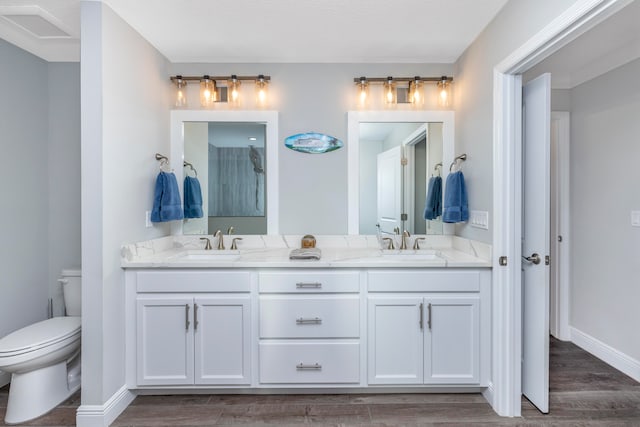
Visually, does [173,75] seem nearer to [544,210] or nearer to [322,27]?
[322,27]

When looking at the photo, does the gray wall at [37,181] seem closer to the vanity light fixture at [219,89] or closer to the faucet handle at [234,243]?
the vanity light fixture at [219,89]

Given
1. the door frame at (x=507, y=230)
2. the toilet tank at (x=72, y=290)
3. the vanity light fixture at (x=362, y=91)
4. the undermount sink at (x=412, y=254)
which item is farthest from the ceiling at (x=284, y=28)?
the toilet tank at (x=72, y=290)

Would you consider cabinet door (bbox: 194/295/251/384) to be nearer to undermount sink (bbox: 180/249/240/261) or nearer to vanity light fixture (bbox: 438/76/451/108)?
undermount sink (bbox: 180/249/240/261)

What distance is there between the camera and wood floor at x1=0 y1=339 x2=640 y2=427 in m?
1.90

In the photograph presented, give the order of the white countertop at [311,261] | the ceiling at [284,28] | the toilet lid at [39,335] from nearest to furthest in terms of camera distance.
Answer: the toilet lid at [39,335]
the ceiling at [284,28]
the white countertop at [311,261]

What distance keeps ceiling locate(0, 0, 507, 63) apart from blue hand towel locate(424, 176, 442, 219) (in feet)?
3.25

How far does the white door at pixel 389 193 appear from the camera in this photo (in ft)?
8.75

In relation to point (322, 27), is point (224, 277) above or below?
below

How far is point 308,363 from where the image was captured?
82.9 inches

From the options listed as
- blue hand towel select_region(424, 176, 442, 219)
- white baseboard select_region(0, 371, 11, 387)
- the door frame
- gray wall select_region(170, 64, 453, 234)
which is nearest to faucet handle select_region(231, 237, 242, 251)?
gray wall select_region(170, 64, 453, 234)

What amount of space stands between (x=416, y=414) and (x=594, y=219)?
218 cm

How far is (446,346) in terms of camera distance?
2098 millimetres

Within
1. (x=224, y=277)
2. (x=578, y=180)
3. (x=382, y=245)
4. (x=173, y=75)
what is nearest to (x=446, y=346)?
(x=382, y=245)

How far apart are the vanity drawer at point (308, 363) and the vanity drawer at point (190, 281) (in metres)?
0.44
